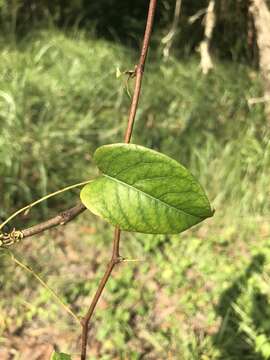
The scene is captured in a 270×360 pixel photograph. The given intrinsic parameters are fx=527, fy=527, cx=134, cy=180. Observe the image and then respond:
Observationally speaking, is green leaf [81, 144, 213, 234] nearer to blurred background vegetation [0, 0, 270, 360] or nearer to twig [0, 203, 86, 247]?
twig [0, 203, 86, 247]

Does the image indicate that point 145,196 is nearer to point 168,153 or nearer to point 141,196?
point 141,196

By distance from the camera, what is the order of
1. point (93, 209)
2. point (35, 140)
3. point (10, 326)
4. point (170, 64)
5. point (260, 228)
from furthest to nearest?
point (170, 64) → point (35, 140) → point (260, 228) → point (10, 326) → point (93, 209)

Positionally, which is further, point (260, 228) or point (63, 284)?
point (260, 228)

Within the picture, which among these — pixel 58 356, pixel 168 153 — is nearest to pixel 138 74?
pixel 58 356

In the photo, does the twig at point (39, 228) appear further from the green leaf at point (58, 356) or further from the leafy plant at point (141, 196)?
the green leaf at point (58, 356)

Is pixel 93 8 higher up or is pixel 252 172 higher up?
pixel 93 8

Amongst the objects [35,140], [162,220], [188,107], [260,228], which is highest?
[162,220]

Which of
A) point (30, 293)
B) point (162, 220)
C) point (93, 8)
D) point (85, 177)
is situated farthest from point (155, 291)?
point (93, 8)

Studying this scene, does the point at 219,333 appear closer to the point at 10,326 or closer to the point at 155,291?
the point at 155,291
